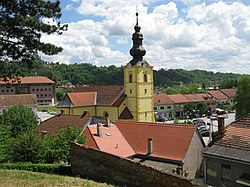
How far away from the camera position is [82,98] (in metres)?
46.2

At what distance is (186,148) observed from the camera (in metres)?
24.7

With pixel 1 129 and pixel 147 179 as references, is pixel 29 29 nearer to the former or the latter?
pixel 147 179

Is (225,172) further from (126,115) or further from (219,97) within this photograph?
(219,97)

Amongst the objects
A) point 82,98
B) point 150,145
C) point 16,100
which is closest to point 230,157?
point 150,145

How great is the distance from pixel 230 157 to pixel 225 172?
126cm

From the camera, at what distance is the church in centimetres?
4309

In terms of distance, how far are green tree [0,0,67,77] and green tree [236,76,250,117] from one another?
129ft

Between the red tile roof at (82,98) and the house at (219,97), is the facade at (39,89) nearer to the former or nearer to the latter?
the house at (219,97)

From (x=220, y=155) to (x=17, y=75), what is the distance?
13.5 m

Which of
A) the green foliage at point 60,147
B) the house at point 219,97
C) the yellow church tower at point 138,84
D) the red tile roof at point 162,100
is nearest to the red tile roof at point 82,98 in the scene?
the yellow church tower at point 138,84

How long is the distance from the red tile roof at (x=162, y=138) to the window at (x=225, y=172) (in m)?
4.41

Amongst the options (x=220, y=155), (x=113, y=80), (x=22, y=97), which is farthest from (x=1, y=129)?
(x=113, y=80)

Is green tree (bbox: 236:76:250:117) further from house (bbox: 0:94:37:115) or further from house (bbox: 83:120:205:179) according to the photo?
house (bbox: 0:94:37:115)

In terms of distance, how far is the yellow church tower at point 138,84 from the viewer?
4268cm
